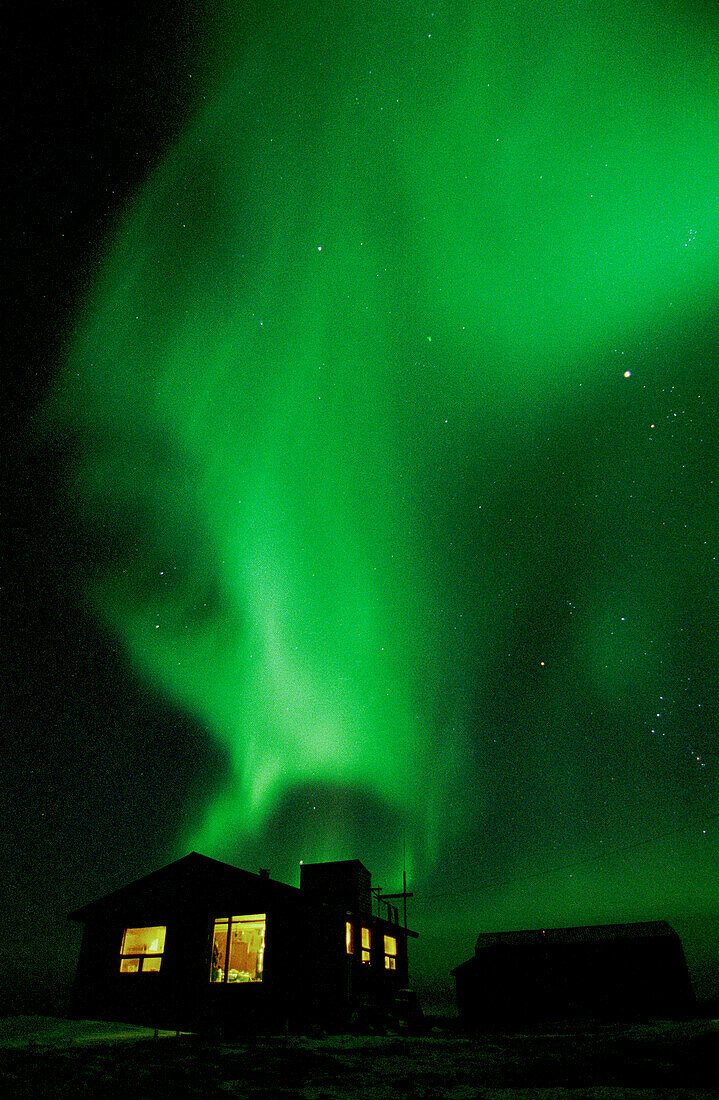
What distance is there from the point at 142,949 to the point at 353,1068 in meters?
13.6

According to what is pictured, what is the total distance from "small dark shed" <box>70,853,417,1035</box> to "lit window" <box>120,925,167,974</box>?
0.10ft

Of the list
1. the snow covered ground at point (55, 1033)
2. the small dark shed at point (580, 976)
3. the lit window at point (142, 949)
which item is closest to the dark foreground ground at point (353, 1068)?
the snow covered ground at point (55, 1033)

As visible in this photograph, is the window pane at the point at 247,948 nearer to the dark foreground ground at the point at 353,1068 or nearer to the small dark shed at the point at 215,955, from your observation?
the small dark shed at the point at 215,955

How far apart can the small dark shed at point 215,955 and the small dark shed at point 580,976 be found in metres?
14.5

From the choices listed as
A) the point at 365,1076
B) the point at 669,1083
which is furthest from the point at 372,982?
the point at 669,1083

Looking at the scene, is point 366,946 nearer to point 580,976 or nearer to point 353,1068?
point 580,976

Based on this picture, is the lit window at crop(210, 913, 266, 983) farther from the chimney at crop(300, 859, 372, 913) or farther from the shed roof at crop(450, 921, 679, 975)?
the shed roof at crop(450, 921, 679, 975)

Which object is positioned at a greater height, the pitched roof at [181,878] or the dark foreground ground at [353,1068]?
the pitched roof at [181,878]

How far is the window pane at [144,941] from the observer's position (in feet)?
71.4

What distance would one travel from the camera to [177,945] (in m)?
21.5

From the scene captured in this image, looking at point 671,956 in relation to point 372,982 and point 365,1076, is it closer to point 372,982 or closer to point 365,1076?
point 372,982

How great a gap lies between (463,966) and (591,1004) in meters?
6.77

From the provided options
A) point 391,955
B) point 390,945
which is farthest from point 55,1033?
point 390,945

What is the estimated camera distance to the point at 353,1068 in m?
11.3
